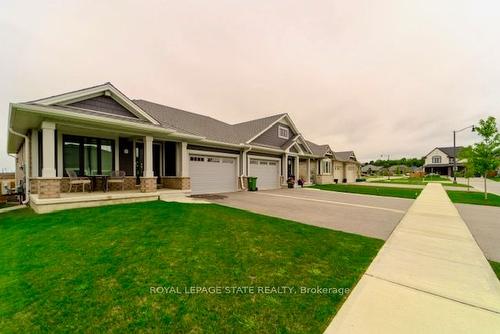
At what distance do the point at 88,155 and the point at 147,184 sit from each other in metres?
3.54

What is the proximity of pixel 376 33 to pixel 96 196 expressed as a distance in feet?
52.4

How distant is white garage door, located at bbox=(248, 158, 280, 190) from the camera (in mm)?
16997

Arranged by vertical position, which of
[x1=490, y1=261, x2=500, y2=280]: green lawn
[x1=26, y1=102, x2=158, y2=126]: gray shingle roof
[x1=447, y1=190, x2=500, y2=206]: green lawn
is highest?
[x1=26, y1=102, x2=158, y2=126]: gray shingle roof

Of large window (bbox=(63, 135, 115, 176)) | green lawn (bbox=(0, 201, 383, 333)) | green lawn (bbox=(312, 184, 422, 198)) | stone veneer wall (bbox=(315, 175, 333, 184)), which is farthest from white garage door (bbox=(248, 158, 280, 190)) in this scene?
green lawn (bbox=(0, 201, 383, 333))

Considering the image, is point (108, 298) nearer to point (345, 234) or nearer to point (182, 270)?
point (182, 270)

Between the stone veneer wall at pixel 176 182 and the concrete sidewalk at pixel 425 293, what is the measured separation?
9.72 meters

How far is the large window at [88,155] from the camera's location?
32.3 ft

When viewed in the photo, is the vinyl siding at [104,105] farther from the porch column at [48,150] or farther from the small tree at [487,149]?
the small tree at [487,149]

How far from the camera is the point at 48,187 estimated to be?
24.6 ft

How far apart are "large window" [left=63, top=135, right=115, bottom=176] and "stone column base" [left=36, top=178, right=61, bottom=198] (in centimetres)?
265

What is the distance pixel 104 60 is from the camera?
1344cm

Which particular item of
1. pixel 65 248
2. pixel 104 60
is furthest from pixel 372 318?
pixel 104 60

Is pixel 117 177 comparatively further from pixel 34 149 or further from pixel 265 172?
pixel 265 172

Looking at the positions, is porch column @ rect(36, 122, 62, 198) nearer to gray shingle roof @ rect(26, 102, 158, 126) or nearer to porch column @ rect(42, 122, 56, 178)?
porch column @ rect(42, 122, 56, 178)
